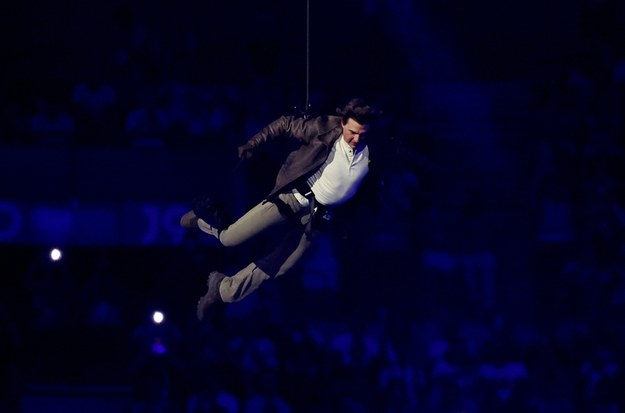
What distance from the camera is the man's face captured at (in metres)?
4.98

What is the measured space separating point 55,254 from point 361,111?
4.00 m

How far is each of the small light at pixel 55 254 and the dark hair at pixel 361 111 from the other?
385 centimetres

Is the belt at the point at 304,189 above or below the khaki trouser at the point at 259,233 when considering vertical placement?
above

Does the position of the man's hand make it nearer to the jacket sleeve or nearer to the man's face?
the jacket sleeve

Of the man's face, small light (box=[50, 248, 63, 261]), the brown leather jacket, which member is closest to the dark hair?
the man's face

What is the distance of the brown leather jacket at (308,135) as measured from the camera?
5.21m

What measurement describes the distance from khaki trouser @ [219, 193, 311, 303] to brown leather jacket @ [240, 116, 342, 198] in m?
0.27

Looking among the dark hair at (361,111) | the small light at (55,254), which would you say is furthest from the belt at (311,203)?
the small light at (55,254)

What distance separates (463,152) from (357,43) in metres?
1.43

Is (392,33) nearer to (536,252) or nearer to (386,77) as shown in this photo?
(386,77)

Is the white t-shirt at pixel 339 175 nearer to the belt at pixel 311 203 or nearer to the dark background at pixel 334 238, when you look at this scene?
the belt at pixel 311 203

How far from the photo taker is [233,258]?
817 centimetres

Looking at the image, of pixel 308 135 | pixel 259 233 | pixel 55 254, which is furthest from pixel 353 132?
pixel 55 254

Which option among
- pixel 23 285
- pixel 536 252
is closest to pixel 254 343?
pixel 23 285
